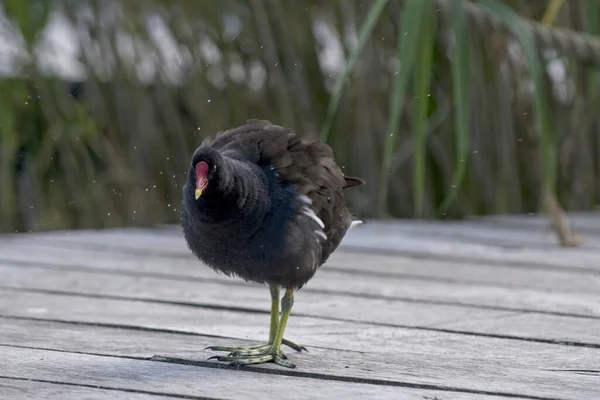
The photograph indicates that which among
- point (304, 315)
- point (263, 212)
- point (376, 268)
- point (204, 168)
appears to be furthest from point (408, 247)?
point (204, 168)

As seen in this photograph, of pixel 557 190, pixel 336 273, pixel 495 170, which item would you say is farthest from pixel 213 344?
pixel 557 190

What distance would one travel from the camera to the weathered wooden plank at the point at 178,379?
204 cm

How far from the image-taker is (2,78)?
13.4ft

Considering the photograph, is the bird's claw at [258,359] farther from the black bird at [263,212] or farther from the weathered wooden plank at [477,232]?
the weathered wooden plank at [477,232]

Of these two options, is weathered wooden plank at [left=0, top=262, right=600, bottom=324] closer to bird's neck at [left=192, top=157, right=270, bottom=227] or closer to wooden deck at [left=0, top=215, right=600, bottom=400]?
wooden deck at [left=0, top=215, right=600, bottom=400]

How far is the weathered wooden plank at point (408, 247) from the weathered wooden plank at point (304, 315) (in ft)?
2.67

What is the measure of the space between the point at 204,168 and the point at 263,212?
0.20 m

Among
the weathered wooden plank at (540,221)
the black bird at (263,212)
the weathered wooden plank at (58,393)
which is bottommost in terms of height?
the weathered wooden plank at (540,221)

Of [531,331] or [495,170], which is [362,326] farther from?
[495,170]

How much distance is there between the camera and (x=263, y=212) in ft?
7.87

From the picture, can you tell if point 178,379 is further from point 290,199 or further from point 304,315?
point 304,315

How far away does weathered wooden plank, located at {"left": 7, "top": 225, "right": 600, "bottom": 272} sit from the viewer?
3.86m

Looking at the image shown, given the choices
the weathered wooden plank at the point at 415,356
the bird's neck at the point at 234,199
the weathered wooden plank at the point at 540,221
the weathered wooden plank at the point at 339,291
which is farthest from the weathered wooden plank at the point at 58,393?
the weathered wooden plank at the point at 540,221

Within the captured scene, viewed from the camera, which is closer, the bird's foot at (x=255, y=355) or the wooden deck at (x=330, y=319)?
the wooden deck at (x=330, y=319)
